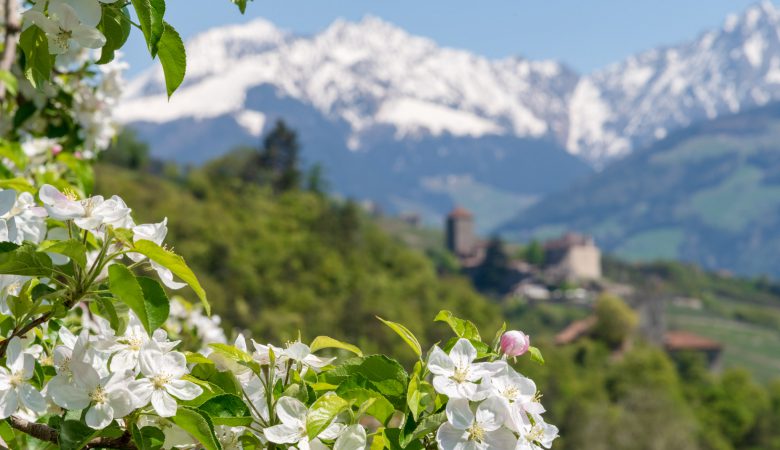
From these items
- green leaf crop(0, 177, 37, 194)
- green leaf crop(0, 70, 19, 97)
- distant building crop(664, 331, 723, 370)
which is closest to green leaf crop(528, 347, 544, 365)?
green leaf crop(0, 177, 37, 194)

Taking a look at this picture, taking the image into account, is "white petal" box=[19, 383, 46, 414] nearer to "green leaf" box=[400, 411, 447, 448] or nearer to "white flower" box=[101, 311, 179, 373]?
"white flower" box=[101, 311, 179, 373]

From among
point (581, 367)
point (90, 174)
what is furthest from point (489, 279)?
point (90, 174)

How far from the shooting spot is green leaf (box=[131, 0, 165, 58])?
154cm

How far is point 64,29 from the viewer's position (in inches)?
63.4

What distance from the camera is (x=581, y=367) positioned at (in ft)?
259

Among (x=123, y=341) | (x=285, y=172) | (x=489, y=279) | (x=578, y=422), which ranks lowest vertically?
(x=489, y=279)

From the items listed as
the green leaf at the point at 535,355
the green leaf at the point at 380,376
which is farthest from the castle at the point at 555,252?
the green leaf at the point at 380,376

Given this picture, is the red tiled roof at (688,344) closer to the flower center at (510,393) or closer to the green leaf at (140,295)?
the flower center at (510,393)

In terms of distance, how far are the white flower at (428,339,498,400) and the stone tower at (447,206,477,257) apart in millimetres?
137640

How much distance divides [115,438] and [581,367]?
7997 centimetres

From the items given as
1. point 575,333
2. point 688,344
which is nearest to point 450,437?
point 575,333

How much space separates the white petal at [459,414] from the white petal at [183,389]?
1.36 feet

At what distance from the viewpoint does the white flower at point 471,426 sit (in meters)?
1.54

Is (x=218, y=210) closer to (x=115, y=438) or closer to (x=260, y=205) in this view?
(x=260, y=205)
